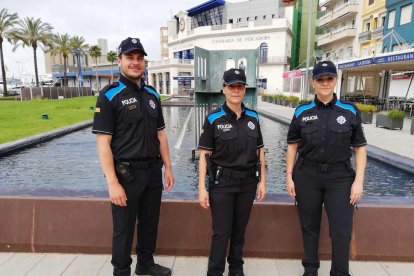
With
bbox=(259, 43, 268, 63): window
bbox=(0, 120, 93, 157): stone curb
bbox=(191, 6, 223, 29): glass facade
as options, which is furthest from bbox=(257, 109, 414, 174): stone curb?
bbox=(191, 6, 223, 29): glass facade

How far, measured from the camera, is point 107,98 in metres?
2.55

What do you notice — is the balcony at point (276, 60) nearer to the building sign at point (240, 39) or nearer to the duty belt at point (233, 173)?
the building sign at point (240, 39)

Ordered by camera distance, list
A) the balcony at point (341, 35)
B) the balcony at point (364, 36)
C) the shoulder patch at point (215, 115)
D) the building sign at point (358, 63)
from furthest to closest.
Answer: the balcony at point (341, 35) → the balcony at point (364, 36) → the building sign at point (358, 63) → the shoulder patch at point (215, 115)

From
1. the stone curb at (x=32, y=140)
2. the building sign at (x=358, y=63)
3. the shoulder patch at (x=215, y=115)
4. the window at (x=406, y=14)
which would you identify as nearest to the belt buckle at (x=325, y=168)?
the shoulder patch at (x=215, y=115)

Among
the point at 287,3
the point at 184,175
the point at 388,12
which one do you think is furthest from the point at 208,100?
the point at 287,3

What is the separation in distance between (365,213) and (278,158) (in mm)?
4670

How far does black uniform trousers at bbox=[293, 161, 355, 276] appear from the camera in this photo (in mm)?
2689

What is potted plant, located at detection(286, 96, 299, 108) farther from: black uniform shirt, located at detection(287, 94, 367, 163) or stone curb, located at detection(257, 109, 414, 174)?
black uniform shirt, located at detection(287, 94, 367, 163)

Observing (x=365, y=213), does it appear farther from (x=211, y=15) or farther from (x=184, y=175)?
(x=211, y=15)

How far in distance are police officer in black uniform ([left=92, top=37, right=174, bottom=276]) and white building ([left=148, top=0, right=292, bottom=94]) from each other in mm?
44094

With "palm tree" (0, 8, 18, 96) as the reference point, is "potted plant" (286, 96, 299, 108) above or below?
below

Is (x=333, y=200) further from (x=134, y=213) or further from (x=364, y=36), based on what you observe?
(x=364, y=36)

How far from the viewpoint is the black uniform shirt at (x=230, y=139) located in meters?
2.70

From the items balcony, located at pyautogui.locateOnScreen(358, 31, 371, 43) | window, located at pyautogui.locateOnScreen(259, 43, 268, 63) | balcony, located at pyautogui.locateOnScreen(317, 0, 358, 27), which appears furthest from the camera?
window, located at pyautogui.locateOnScreen(259, 43, 268, 63)
